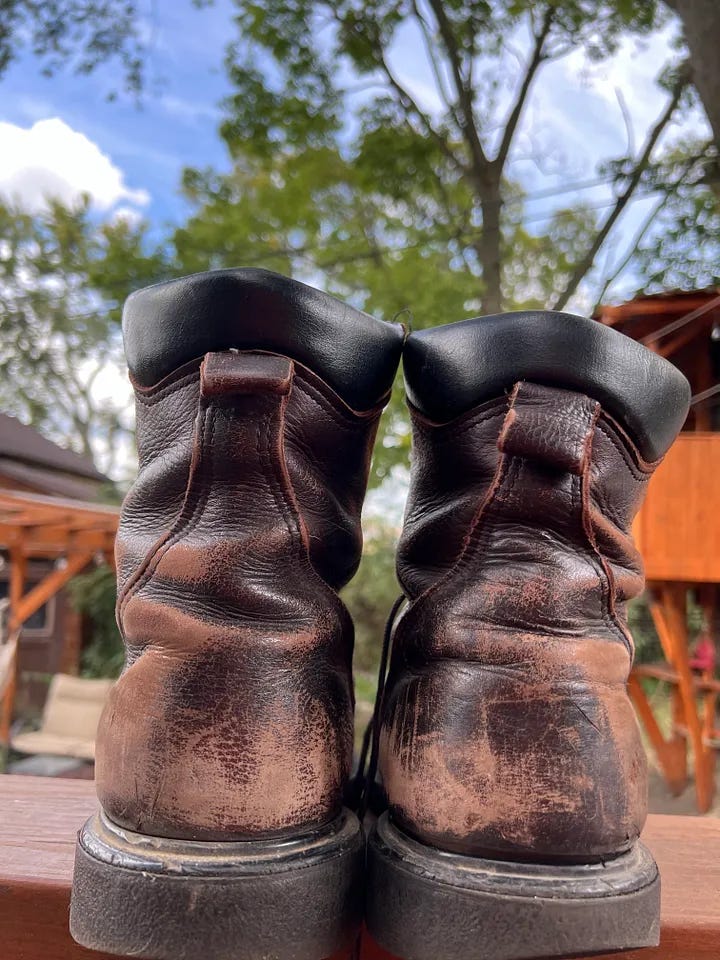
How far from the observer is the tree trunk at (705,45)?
3405 mm

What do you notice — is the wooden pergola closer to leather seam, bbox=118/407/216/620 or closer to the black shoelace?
the black shoelace

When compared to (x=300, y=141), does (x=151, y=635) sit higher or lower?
lower

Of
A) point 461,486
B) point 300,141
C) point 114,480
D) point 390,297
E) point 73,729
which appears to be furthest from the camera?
point 114,480

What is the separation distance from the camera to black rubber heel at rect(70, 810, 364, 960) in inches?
19.3

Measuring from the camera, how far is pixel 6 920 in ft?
2.09

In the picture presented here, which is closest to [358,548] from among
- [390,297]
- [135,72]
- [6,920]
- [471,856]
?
[471,856]

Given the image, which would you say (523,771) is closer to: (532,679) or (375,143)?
(532,679)

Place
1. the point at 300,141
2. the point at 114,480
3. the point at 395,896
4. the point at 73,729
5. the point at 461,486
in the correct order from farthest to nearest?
the point at 114,480 → the point at 73,729 → the point at 300,141 → the point at 461,486 → the point at 395,896

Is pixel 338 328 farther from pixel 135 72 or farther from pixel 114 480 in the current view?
pixel 114 480

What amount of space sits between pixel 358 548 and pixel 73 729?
798cm

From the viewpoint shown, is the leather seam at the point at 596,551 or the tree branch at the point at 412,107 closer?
the leather seam at the point at 596,551

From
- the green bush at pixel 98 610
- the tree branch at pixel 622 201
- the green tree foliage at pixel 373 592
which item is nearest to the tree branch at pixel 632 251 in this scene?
the tree branch at pixel 622 201

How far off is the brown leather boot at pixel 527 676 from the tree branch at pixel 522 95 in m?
5.02

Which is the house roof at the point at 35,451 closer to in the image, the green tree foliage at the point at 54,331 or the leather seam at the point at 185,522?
the green tree foliage at the point at 54,331
